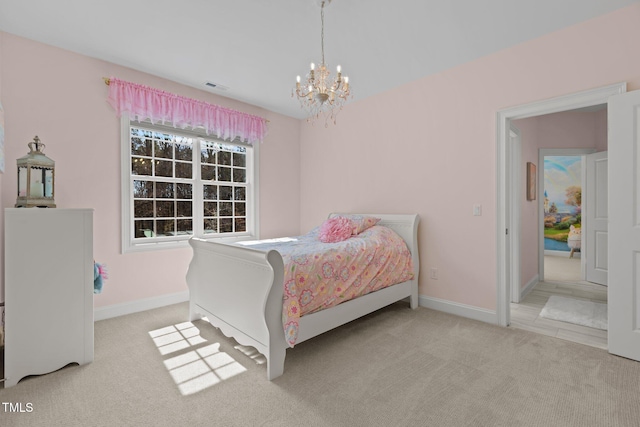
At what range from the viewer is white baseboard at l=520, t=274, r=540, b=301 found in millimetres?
3849

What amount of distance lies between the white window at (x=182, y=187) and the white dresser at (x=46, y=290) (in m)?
1.14

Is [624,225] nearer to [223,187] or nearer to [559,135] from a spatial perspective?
[559,135]

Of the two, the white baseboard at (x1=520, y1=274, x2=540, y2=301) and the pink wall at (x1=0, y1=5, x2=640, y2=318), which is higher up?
the pink wall at (x1=0, y1=5, x2=640, y2=318)

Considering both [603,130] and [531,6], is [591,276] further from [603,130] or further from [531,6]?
[531,6]

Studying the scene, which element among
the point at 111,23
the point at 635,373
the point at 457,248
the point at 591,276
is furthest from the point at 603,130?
the point at 111,23

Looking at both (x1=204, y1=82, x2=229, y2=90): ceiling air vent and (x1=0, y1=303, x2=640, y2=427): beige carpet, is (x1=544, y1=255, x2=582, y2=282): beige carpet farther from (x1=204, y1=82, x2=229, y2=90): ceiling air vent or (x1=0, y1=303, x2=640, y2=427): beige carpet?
(x1=204, y1=82, x2=229, y2=90): ceiling air vent

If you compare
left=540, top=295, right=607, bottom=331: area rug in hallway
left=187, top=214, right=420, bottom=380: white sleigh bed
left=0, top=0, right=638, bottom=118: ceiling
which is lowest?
left=540, top=295, right=607, bottom=331: area rug in hallway

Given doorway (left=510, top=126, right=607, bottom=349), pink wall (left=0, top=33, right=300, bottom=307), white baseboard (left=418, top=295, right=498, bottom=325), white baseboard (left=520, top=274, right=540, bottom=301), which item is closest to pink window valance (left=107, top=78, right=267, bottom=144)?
pink wall (left=0, top=33, right=300, bottom=307)

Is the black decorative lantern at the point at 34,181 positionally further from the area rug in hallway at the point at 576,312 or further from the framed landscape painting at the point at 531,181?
the framed landscape painting at the point at 531,181

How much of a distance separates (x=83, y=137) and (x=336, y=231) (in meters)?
2.73

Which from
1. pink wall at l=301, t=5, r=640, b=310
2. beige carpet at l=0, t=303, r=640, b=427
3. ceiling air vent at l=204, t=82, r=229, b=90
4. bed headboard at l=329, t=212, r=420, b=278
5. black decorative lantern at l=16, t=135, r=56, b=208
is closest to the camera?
beige carpet at l=0, t=303, r=640, b=427

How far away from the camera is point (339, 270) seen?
98.5 inches

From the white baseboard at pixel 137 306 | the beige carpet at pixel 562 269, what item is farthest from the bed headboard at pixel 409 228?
the beige carpet at pixel 562 269

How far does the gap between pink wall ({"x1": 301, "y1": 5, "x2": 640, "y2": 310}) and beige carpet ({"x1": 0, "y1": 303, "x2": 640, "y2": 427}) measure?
86cm
